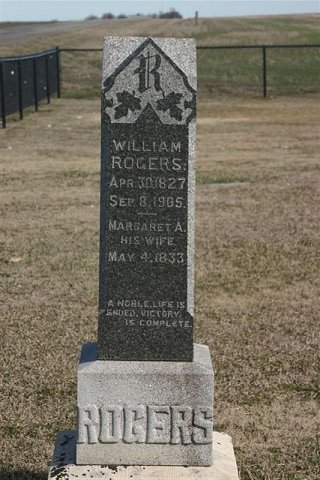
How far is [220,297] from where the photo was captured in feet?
27.1

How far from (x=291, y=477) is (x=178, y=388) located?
0.98 meters

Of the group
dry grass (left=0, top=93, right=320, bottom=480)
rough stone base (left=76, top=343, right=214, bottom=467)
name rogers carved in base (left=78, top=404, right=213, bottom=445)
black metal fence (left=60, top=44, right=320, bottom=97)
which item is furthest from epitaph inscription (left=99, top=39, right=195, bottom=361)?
black metal fence (left=60, top=44, right=320, bottom=97)

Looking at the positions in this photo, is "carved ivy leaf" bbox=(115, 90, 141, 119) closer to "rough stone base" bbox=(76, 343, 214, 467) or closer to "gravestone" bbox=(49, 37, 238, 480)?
"gravestone" bbox=(49, 37, 238, 480)

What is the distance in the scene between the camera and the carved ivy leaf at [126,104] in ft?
14.1

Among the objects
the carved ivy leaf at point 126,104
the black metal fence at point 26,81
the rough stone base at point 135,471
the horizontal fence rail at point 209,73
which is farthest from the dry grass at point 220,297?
the horizontal fence rail at point 209,73

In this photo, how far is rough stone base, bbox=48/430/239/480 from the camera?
14.3ft

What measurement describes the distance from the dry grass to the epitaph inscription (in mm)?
1088

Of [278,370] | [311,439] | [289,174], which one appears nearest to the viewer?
[311,439]

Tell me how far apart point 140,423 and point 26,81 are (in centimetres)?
2122

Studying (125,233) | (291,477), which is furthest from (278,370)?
(125,233)

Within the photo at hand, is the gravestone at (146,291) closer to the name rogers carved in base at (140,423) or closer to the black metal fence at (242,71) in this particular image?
the name rogers carved in base at (140,423)

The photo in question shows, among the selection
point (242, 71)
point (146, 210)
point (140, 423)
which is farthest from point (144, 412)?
point (242, 71)

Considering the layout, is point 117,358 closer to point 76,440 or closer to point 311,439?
point 76,440

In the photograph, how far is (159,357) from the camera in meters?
4.50
